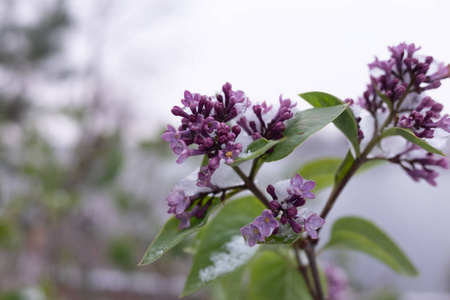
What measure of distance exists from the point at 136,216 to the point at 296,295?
2.11 metres

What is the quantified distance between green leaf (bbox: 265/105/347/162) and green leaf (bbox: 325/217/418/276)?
0.50 feet

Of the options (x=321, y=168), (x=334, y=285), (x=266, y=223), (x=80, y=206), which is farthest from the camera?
(x=80, y=206)

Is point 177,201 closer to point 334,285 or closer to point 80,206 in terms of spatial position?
point 334,285

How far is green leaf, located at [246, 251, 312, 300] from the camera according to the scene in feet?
1.28

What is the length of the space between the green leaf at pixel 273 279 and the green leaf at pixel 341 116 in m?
0.15

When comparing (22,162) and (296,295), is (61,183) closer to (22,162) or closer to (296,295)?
(22,162)

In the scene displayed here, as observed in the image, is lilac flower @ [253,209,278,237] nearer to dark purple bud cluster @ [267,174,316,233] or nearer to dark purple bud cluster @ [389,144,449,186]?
dark purple bud cluster @ [267,174,316,233]

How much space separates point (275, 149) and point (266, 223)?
47 mm

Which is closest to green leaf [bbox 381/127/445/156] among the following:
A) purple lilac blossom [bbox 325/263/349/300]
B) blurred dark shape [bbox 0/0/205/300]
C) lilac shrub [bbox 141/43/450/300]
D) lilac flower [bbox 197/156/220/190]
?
lilac shrub [bbox 141/43/450/300]

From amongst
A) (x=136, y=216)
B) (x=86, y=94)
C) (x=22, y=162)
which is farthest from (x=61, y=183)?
(x=86, y=94)

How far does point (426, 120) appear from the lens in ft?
0.88

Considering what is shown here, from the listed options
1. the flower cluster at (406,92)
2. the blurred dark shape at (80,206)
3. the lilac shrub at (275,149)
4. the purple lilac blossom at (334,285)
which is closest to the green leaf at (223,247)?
the lilac shrub at (275,149)

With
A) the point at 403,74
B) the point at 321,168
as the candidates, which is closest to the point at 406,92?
the point at 403,74

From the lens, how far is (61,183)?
1812mm
